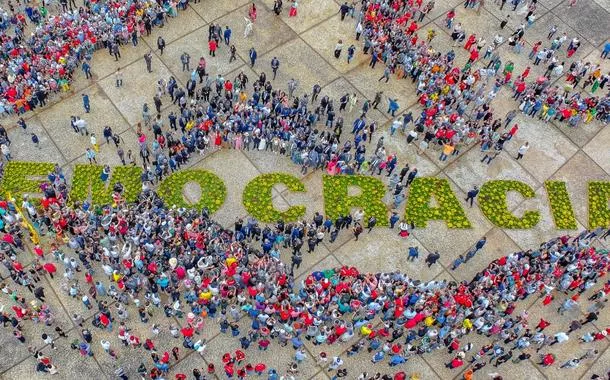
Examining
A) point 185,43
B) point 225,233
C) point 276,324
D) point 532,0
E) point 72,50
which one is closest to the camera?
point 276,324

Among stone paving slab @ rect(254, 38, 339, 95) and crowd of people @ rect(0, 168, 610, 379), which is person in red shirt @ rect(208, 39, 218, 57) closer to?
stone paving slab @ rect(254, 38, 339, 95)

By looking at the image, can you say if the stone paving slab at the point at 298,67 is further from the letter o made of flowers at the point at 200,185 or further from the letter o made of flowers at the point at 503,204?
the letter o made of flowers at the point at 503,204

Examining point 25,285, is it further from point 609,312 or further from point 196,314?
point 609,312

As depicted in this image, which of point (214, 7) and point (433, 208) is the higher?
point (214, 7)

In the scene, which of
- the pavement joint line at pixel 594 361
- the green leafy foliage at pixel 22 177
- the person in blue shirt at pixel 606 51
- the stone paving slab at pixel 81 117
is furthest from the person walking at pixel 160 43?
the person in blue shirt at pixel 606 51

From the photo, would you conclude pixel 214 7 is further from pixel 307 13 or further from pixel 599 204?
pixel 599 204

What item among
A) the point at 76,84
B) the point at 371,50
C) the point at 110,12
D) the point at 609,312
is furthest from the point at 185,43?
the point at 609,312

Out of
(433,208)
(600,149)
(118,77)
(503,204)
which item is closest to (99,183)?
(118,77)
